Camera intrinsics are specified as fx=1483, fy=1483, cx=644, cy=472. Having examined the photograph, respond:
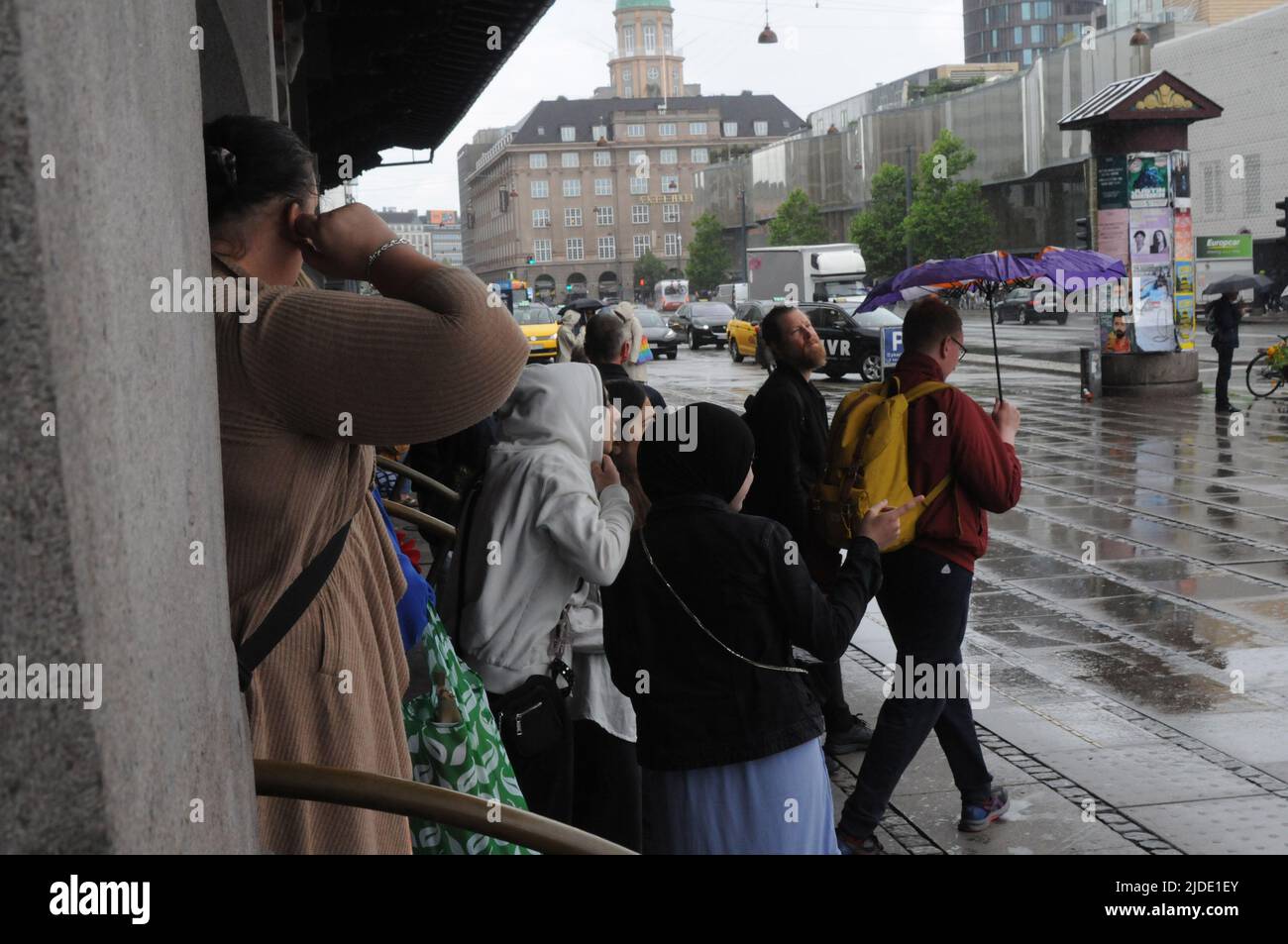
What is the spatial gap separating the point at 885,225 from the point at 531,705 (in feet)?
231

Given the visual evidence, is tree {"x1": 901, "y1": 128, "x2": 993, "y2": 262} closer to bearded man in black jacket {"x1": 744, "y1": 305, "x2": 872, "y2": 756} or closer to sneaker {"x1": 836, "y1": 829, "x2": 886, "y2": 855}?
bearded man in black jacket {"x1": 744, "y1": 305, "x2": 872, "y2": 756}

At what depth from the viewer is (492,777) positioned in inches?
104

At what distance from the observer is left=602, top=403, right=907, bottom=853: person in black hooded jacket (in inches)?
135

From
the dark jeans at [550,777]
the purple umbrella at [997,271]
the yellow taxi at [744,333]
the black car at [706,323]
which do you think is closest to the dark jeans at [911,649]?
the dark jeans at [550,777]

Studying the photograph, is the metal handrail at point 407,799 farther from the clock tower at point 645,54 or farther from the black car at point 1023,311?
the clock tower at point 645,54

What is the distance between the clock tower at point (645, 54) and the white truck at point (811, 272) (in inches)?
4412

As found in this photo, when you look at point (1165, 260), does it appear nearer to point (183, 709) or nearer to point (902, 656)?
point (902, 656)

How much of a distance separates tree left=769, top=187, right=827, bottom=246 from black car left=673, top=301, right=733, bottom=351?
117 ft

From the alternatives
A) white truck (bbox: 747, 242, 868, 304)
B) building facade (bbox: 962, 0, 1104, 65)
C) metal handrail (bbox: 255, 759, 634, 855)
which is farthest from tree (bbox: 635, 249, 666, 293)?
metal handrail (bbox: 255, 759, 634, 855)

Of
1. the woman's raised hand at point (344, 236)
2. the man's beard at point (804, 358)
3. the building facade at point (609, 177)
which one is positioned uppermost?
the building facade at point (609, 177)

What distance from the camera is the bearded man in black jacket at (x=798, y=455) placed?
20.5 feet

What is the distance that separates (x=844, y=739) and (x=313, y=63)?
27.9 feet

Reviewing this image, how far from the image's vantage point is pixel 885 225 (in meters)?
71.9

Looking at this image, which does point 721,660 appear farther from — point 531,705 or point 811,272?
point 811,272
